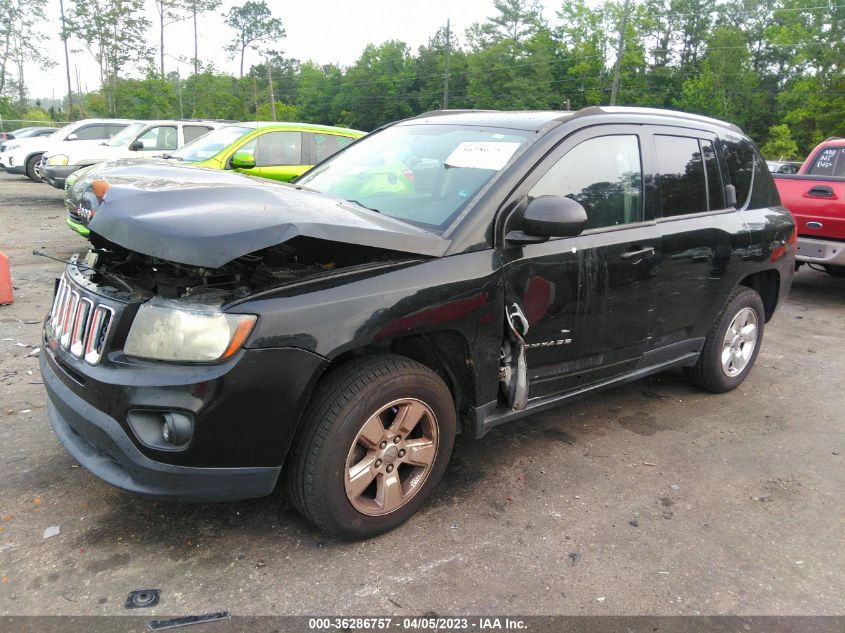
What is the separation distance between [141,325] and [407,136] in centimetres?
206

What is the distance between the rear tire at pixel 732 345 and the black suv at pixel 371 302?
0.51 meters

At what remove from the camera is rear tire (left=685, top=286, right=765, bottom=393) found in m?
4.39

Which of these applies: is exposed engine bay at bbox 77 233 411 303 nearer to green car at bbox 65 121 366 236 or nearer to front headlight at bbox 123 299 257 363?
front headlight at bbox 123 299 257 363

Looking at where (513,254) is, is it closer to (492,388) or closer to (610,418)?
(492,388)

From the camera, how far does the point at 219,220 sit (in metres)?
2.32

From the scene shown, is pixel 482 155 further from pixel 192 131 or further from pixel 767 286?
pixel 192 131

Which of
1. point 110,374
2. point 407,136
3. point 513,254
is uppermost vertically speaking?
point 407,136

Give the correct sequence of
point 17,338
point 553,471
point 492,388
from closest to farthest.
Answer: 1. point 492,388
2. point 553,471
3. point 17,338

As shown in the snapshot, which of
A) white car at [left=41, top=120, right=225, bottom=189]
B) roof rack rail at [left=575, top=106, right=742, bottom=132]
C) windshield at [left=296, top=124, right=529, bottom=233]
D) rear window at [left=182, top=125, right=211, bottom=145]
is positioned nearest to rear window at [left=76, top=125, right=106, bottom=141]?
white car at [left=41, top=120, right=225, bottom=189]

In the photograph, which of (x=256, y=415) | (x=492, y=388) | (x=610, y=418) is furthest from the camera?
(x=610, y=418)

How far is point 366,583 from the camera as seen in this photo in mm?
2492

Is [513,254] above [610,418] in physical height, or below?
above

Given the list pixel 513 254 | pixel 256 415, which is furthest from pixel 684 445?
pixel 256 415

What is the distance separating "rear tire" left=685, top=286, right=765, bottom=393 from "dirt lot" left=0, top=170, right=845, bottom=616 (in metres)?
0.40
